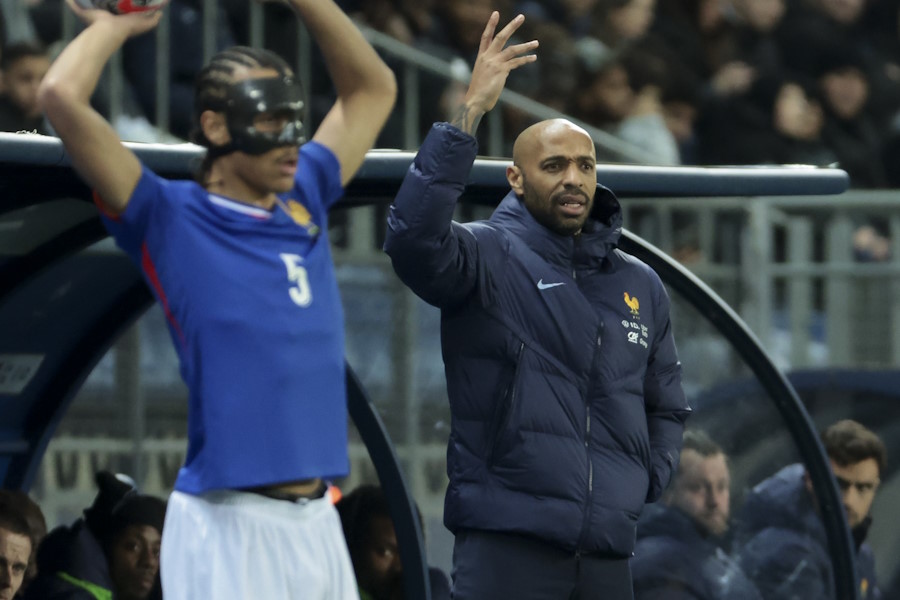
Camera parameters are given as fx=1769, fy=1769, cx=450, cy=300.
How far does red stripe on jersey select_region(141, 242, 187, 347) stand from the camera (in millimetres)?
3041

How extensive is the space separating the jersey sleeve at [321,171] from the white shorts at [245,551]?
1.94 ft

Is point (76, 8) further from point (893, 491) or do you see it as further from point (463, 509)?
point (893, 491)

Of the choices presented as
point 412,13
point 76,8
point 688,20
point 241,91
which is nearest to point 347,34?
point 241,91

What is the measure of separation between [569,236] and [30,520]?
71.1 inches

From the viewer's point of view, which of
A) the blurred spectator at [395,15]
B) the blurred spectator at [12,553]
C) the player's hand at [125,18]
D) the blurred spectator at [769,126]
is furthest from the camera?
the blurred spectator at [769,126]

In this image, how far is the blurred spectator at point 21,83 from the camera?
728 centimetres

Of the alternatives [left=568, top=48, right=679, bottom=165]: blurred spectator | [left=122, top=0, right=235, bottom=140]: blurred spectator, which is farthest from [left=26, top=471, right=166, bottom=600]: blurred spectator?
[left=568, top=48, right=679, bottom=165]: blurred spectator

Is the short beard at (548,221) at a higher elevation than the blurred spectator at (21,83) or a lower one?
lower

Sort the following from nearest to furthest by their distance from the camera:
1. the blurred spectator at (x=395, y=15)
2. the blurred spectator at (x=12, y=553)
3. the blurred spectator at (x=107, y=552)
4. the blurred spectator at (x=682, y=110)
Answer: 1. the blurred spectator at (x=12, y=553)
2. the blurred spectator at (x=107, y=552)
3. the blurred spectator at (x=395, y=15)
4. the blurred spectator at (x=682, y=110)

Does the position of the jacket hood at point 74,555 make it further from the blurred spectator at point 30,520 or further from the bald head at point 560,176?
the bald head at point 560,176

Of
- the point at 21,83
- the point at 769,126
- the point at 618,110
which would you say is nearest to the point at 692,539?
the point at 21,83

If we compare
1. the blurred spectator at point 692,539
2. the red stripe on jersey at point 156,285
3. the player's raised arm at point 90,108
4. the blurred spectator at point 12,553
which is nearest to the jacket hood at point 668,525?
the blurred spectator at point 692,539

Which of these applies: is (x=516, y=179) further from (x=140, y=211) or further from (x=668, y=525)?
(x=668, y=525)

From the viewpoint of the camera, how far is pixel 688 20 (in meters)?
11.5
